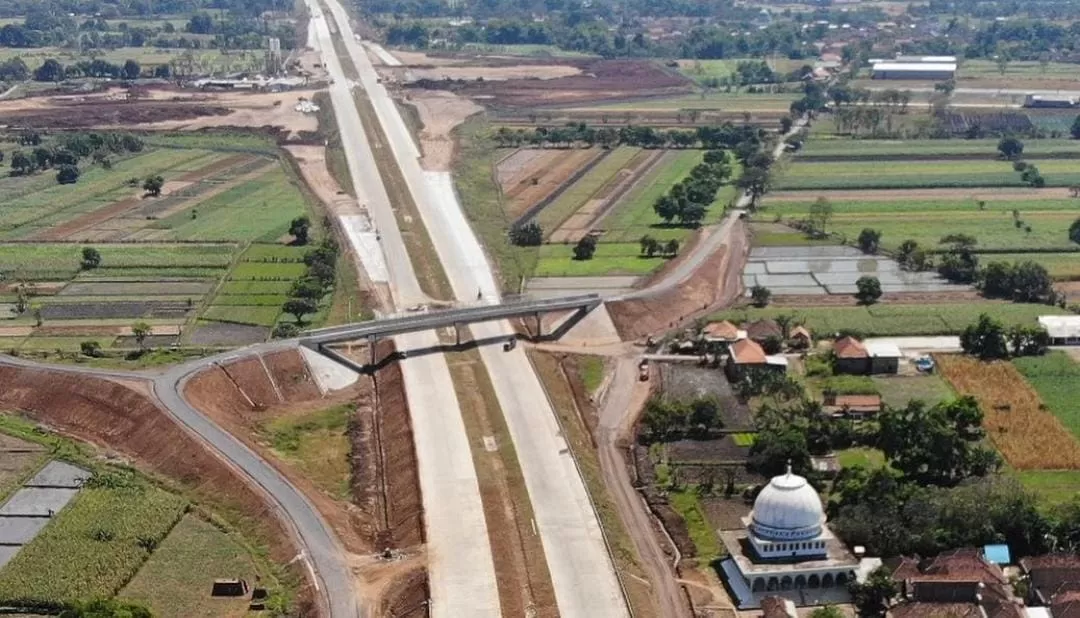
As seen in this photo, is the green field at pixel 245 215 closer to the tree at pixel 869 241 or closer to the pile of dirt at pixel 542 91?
the tree at pixel 869 241

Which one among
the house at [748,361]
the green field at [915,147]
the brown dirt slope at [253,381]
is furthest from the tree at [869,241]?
the brown dirt slope at [253,381]

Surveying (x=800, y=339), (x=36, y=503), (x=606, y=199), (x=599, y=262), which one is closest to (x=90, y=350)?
(x=36, y=503)

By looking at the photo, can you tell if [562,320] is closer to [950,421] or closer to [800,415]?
[800,415]

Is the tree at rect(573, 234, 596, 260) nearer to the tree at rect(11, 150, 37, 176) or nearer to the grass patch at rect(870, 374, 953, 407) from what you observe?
the grass patch at rect(870, 374, 953, 407)

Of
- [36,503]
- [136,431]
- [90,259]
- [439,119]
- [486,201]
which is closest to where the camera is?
[36,503]

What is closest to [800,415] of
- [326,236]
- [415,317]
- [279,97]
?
[415,317]

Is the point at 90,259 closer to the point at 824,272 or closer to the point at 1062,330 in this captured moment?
the point at 824,272

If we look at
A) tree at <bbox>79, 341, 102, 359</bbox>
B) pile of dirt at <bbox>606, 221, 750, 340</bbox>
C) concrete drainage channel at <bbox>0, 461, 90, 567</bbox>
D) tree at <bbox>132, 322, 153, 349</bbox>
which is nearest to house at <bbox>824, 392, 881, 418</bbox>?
pile of dirt at <bbox>606, 221, 750, 340</bbox>
